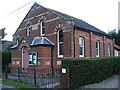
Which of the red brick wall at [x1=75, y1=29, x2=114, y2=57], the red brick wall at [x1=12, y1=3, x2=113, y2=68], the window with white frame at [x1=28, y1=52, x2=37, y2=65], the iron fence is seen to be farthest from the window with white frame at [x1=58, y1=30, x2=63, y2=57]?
the window with white frame at [x1=28, y1=52, x2=37, y2=65]

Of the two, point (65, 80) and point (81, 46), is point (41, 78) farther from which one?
point (81, 46)

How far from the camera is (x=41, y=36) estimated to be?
14156 mm

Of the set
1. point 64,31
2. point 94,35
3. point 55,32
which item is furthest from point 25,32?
point 94,35

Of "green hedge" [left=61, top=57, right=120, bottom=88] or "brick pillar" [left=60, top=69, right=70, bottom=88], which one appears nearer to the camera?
"brick pillar" [left=60, top=69, right=70, bottom=88]

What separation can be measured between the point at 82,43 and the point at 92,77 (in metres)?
5.55

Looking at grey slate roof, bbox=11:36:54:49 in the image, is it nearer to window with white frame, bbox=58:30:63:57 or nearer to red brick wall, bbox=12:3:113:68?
red brick wall, bbox=12:3:113:68

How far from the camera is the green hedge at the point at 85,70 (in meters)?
7.42

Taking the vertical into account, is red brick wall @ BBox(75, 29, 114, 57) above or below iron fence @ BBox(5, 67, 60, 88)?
above

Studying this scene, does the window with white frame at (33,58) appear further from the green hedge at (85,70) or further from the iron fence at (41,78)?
the green hedge at (85,70)

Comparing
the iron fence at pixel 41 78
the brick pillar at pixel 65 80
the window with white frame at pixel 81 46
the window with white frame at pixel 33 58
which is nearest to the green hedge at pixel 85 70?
the brick pillar at pixel 65 80

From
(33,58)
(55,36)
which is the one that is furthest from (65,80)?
(55,36)

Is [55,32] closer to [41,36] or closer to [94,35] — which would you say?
[41,36]

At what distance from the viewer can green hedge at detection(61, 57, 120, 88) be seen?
7.42 metres

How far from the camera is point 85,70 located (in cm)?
792
